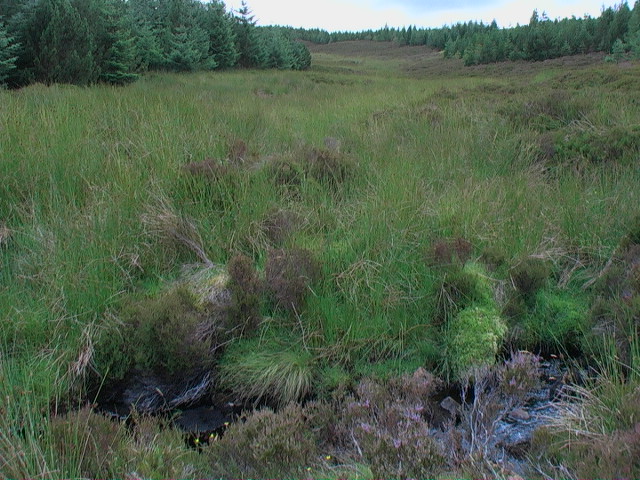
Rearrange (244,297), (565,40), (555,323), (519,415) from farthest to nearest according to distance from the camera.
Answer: (565,40) → (555,323) → (244,297) → (519,415)

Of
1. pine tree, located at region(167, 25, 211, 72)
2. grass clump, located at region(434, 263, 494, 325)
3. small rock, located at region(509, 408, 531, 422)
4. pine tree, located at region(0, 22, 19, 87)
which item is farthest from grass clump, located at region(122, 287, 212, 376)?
pine tree, located at region(167, 25, 211, 72)

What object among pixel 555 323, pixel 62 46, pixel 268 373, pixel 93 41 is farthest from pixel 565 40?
pixel 268 373

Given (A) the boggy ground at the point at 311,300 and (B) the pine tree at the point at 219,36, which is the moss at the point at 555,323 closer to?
(A) the boggy ground at the point at 311,300

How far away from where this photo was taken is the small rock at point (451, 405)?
3203 millimetres

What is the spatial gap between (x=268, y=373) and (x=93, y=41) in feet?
48.8

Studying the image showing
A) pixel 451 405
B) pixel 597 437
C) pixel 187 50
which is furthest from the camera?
pixel 187 50

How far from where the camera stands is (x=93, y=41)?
15430 mm

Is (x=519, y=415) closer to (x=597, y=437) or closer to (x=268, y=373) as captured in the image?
(x=597, y=437)

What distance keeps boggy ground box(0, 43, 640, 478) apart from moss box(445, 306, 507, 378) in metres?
0.02

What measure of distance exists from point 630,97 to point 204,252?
815cm

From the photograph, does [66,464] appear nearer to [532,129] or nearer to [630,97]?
[532,129]

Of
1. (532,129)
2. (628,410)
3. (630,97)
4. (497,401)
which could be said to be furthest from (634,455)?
(630,97)

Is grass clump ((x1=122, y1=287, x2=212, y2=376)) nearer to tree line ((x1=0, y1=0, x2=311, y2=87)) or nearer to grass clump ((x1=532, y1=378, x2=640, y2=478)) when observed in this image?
grass clump ((x1=532, y1=378, x2=640, y2=478))

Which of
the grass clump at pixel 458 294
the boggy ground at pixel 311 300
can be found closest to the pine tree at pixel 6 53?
the boggy ground at pixel 311 300
